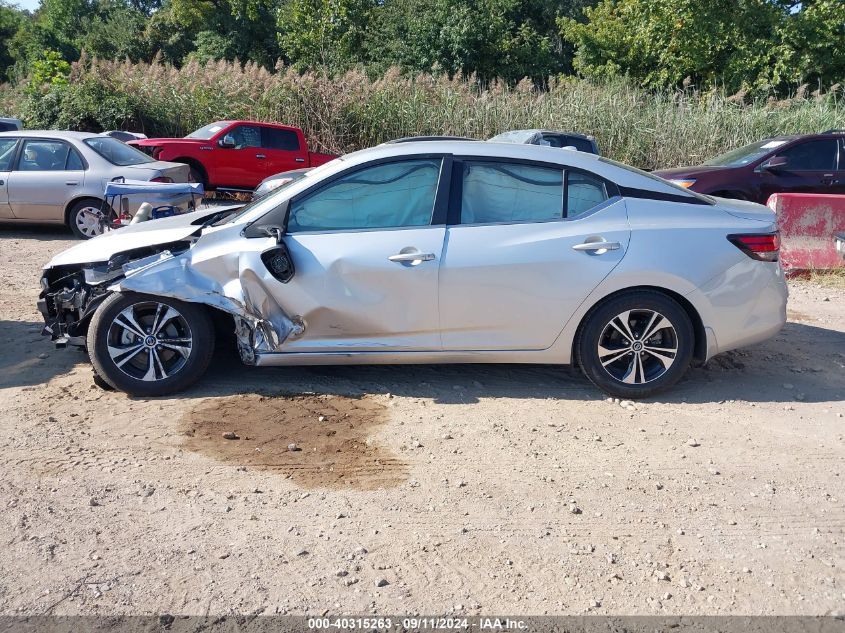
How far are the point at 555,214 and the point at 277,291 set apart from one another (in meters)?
1.89

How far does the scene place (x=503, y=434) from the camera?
4.88m

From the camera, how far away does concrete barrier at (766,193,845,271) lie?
32.0 feet

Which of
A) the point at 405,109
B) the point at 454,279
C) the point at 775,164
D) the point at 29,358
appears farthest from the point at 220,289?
the point at 405,109

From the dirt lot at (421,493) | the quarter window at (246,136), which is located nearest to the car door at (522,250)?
the dirt lot at (421,493)

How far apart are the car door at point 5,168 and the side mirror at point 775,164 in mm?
10890

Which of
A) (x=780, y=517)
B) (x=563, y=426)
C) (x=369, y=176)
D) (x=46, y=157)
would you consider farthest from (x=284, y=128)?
(x=780, y=517)

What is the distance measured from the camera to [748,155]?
495 inches

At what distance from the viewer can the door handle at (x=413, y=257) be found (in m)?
5.24

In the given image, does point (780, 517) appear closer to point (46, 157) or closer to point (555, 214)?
point (555, 214)

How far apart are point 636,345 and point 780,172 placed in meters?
8.06

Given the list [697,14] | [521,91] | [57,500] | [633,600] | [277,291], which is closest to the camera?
[633,600]

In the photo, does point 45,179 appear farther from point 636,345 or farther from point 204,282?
point 636,345

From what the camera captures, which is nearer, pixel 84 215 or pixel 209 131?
pixel 84 215

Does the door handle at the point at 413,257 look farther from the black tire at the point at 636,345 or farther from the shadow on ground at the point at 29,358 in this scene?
the shadow on ground at the point at 29,358
